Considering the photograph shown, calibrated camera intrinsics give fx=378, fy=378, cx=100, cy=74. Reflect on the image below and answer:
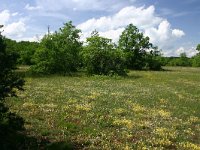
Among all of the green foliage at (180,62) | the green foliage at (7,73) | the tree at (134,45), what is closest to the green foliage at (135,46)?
the tree at (134,45)

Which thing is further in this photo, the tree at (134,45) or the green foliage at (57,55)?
the tree at (134,45)

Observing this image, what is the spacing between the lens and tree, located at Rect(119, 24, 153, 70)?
102 meters

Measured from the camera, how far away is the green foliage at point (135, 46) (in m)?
102

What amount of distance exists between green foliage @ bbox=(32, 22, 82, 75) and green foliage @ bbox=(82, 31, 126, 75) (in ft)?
8.50

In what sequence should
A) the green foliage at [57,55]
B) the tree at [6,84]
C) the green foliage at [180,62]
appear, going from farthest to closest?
the green foliage at [180,62] → the green foliage at [57,55] → the tree at [6,84]

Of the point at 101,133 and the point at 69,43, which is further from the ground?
the point at 69,43

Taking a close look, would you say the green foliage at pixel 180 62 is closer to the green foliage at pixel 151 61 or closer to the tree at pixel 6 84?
the green foliage at pixel 151 61

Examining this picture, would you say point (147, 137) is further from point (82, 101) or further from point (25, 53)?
point (25, 53)

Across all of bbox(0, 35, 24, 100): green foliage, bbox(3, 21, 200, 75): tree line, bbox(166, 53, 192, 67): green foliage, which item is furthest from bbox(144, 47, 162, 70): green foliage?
bbox(0, 35, 24, 100): green foliage

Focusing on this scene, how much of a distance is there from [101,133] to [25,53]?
264 feet

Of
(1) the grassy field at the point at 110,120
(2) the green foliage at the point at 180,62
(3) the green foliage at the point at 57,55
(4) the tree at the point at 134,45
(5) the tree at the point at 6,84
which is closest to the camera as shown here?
(5) the tree at the point at 6,84

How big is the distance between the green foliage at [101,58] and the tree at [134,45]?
36.3 meters

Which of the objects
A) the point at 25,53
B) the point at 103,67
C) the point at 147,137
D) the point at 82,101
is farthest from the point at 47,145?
the point at 25,53

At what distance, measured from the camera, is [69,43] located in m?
66.9
